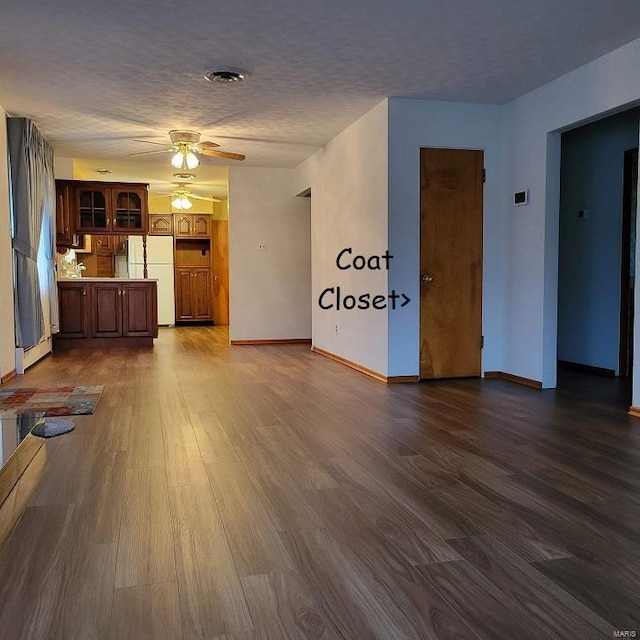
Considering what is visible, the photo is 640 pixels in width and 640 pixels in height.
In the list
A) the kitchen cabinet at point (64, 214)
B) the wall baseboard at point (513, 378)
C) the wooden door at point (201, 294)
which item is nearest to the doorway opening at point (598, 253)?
the wall baseboard at point (513, 378)

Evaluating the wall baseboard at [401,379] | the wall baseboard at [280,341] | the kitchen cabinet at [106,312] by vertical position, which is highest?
the kitchen cabinet at [106,312]

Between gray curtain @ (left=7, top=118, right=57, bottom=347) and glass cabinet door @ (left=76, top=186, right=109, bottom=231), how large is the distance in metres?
2.20

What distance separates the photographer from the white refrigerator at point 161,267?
38.4 feet

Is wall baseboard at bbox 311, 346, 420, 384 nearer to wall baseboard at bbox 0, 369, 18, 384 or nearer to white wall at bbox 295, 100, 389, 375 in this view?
white wall at bbox 295, 100, 389, 375

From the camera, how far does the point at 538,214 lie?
4902 millimetres

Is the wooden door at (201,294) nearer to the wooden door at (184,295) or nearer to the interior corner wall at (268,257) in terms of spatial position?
the wooden door at (184,295)

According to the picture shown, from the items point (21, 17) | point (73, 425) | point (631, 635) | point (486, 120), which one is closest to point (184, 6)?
point (21, 17)

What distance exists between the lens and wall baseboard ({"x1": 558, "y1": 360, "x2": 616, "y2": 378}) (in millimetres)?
5550

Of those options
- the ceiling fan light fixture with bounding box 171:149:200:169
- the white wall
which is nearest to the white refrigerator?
the white wall

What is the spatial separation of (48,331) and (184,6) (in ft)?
16.1

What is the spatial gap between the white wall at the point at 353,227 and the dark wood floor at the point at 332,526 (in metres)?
1.64

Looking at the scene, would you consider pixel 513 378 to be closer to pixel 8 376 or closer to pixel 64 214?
pixel 8 376

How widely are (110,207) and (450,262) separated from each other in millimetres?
5326

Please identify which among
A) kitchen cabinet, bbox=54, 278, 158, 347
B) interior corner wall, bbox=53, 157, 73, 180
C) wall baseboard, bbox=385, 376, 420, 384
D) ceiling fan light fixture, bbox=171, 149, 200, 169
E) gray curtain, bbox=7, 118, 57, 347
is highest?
interior corner wall, bbox=53, 157, 73, 180
